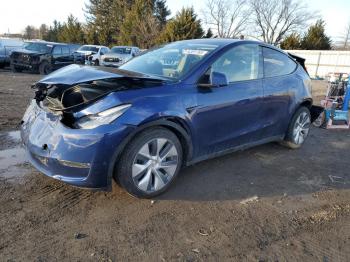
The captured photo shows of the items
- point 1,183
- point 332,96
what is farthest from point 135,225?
point 332,96

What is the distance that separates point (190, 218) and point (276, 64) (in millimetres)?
2879

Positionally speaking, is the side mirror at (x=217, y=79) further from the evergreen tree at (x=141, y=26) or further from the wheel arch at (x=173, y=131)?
the evergreen tree at (x=141, y=26)

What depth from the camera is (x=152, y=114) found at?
3254mm

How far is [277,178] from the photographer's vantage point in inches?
172

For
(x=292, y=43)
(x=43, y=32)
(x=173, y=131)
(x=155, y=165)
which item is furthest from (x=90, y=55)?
(x=43, y=32)

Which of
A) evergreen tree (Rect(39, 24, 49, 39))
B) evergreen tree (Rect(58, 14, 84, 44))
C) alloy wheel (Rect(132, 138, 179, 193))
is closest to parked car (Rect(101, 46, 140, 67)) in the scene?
alloy wheel (Rect(132, 138, 179, 193))

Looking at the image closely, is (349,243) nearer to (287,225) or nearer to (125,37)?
(287,225)

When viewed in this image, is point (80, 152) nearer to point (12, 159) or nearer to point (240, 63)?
point (12, 159)

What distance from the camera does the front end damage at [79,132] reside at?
9.86ft

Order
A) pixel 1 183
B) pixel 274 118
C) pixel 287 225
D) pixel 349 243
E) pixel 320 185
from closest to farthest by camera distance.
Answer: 1. pixel 349 243
2. pixel 287 225
3. pixel 1 183
4. pixel 320 185
5. pixel 274 118

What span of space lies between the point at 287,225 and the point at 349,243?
1.78ft

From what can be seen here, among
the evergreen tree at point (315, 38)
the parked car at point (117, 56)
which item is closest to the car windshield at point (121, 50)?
the parked car at point (117, 56)

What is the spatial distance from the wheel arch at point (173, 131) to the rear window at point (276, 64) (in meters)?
1.73

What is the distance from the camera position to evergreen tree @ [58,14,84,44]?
46.8 metres
